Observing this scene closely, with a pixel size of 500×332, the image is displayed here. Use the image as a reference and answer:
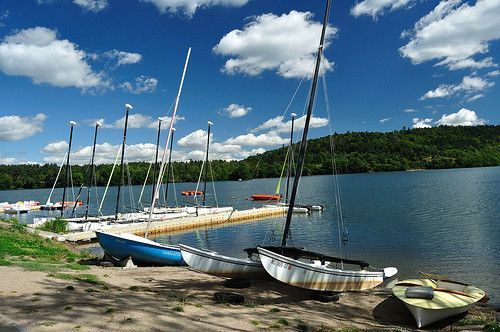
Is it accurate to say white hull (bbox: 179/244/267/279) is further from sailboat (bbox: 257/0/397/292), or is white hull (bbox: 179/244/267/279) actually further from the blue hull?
the blue hull

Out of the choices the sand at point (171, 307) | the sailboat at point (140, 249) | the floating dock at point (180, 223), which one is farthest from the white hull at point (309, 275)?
the floating dock at point (180, 223)

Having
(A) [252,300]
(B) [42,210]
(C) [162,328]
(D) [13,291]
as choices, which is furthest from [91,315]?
(B) [42,210]

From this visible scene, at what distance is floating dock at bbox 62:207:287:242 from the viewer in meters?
38.8

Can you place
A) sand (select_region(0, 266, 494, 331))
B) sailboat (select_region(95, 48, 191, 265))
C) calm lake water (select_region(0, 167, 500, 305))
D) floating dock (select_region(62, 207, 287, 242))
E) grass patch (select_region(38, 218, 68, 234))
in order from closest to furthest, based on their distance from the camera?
1. sand (select_region(0, 266, 494, 331))
2. sailboat (select_region(95, 48, 191, 265))
3. calm lake water (select_region(0, 167, 500, 305))
4. floating dock (select_region(62, 207, 287, 242))
5. grass patch (select_region(38, 218, 68, 234))

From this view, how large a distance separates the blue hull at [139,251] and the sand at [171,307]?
276cm

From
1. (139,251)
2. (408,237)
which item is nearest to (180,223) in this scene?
(139,251)

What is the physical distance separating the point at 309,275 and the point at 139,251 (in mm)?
11499

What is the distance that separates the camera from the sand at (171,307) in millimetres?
10766

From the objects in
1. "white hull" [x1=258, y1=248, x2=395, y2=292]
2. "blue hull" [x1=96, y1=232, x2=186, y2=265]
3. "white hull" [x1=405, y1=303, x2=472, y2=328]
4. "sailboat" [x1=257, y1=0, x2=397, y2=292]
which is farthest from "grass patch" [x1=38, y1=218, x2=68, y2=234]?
"white hull" [x1=405, y1=303, x2=472, y2=328]

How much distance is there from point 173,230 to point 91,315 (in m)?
37.4

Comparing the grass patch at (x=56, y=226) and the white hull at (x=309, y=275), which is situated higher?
the white hull at (x=309, y=275)

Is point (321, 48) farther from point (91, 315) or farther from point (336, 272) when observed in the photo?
point (91, 315)

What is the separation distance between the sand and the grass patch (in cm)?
2426

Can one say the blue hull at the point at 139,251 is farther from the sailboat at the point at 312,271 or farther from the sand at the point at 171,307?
the sailboat at the point at 312,271
